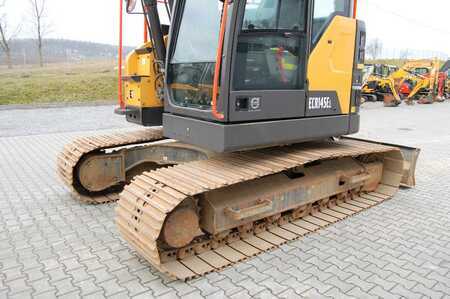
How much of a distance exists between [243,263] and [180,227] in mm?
690

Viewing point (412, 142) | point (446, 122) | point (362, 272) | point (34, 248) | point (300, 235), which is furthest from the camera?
point (446, 122)

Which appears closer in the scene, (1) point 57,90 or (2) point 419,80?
(1) point 57,90

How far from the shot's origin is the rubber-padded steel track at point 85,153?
5002mm

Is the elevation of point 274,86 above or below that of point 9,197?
above

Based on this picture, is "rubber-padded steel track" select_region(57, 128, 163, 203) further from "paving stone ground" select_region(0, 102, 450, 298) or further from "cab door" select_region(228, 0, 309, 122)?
"cab door" select_region(228, 0, 309, 122)

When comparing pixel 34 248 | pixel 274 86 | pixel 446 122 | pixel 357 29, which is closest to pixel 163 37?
pixel 274 86

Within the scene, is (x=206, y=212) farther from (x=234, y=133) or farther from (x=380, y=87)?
(x=380, y=87)

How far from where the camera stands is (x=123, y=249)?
12.8 feet

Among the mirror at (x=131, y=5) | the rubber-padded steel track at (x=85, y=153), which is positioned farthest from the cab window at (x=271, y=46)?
the rubber-padded steel track at (x=85, y=153)

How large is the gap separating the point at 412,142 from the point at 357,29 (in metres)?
6.40

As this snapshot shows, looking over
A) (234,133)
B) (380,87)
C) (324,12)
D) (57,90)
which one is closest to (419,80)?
(380,87)

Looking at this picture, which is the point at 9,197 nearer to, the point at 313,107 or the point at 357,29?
the point at 313,107

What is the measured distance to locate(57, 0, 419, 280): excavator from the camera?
3494 millimetres

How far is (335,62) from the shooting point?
14.5 ft
